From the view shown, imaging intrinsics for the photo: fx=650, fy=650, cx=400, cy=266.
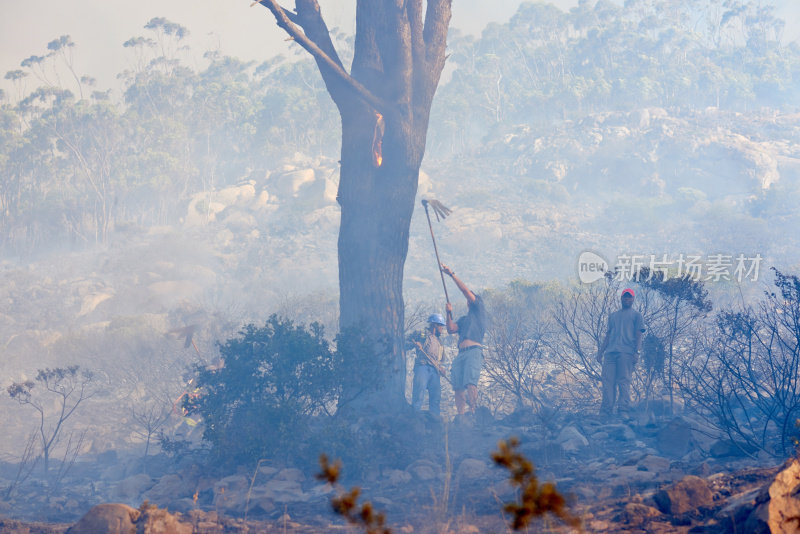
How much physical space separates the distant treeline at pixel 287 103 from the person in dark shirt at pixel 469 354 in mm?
28056

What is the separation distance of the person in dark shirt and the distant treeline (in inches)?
1105

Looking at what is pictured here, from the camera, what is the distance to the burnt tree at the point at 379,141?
319 inches

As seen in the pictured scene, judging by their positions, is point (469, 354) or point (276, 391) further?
point (469, 354)

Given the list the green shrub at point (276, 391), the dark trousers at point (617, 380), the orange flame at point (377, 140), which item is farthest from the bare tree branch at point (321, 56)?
the dark trousers at point (617, 380)

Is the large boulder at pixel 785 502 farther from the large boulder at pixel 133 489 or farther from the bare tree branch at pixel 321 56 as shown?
the bare tree branch at pixel 321 56

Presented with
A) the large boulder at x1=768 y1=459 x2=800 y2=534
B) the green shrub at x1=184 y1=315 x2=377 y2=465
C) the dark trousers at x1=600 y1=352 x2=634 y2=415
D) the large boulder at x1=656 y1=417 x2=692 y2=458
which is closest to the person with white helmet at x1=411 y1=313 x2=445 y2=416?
the green shrub at x1=184 y1=315 x2=377 y2=465

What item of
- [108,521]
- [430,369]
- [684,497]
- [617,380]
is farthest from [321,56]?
[684,497]

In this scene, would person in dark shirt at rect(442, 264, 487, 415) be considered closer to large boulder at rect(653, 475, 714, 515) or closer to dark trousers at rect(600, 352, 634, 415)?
dark trousers at rect(600, 352, 634, 415)

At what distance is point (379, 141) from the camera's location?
8.27m

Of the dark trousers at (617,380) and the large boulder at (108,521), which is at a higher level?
the dark trousers at (617,380)

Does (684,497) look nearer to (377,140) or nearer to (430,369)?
(430,369)

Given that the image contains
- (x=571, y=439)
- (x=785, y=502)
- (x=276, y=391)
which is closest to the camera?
(x=785, y=502)

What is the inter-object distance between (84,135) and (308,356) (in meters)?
34.3

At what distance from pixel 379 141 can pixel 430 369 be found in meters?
3.03
